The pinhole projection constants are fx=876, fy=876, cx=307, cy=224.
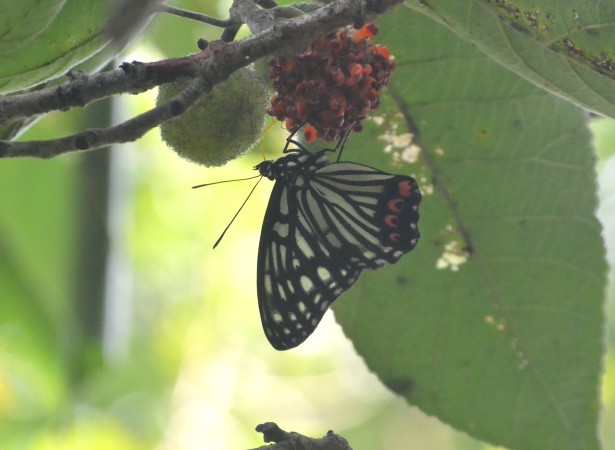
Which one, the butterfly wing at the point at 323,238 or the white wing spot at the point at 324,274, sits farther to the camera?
the white wing spot at the point at 324,274

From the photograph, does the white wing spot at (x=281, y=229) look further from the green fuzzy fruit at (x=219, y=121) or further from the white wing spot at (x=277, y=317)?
the green fuzzy fruit at (x=219, y=121)

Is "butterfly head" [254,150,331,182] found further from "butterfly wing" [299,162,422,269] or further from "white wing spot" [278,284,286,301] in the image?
"white wing spot" [278,284,286,301]

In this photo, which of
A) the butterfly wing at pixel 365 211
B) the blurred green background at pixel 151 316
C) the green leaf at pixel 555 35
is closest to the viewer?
the green leaf at pixel 555 35

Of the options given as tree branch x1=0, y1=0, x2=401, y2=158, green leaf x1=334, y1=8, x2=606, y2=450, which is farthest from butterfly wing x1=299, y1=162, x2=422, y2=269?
tree branch x1=0, y1=0, x2=401, y2=158

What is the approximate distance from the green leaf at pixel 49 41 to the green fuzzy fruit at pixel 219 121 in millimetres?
192

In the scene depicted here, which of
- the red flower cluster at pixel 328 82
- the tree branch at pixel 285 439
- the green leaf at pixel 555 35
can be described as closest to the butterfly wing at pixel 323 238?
the red flower cluster at pixel 328 82

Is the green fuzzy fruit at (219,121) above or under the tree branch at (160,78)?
under

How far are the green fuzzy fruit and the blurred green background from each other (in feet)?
2.43

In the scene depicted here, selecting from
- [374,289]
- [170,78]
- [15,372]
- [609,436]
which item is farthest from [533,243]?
[609,436]

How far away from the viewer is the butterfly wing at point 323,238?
2.37m

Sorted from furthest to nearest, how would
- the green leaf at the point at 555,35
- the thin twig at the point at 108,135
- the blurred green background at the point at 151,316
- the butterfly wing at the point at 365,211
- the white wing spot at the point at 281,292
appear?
the blurred green background at the point at 151,316
the white wing spot at the point at 281,292
the butterfly wing at the point at 365,211
the green leaf at the point at 555,35
the thin twig at the point at 108,135

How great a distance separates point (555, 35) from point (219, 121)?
2.29 feet

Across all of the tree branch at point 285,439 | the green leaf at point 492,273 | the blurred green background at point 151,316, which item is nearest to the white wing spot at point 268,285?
the green leaf at point 492,273

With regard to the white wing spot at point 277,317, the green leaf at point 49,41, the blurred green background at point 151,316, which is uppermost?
the green leaf at point 49,41
